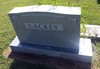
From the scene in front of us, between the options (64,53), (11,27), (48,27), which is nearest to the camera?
(48,27)

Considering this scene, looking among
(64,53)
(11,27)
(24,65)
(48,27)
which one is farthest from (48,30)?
(11,27)

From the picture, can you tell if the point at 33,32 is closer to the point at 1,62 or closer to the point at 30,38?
the point at 30,38

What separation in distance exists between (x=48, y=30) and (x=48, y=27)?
10 cm

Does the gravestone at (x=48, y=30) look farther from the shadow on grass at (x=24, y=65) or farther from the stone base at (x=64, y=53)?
the shadow on grass at (x=24, y=65)

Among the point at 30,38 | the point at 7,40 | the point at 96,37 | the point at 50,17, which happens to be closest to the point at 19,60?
the point at 30,38

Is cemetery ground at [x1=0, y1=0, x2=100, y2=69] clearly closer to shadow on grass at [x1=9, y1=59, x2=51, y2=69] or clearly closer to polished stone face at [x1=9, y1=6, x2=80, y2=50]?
shadow on grass at [x1=9, y1=59, x2=51, y2=69]

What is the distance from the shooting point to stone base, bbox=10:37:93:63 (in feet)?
13.3

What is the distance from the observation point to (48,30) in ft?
13.3

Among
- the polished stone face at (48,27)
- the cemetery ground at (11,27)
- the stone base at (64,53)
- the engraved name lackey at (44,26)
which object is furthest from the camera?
the cemetery ground at (11,27)

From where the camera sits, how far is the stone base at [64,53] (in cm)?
405

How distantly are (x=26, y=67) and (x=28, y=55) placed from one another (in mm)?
463

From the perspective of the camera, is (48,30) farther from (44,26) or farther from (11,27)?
(11,27)

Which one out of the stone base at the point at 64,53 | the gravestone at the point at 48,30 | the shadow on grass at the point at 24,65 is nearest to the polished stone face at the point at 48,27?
the gravestone at the point at 48,30

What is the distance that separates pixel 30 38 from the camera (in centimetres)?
443
